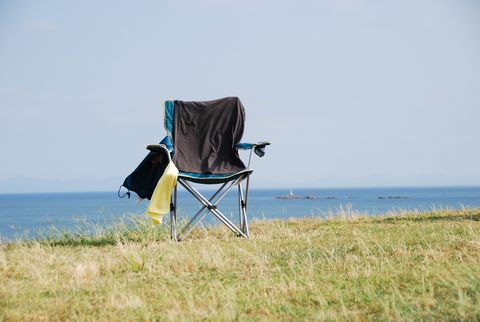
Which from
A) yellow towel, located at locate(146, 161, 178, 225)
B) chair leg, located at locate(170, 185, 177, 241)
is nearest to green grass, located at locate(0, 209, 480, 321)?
chair leg, located at locate(170, 185, 177, 241)

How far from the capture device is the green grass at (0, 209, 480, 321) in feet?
6.98

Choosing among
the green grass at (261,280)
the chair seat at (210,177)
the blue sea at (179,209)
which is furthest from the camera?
the blue sea at (179,209)

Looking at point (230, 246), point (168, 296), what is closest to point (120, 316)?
point (168, 296)

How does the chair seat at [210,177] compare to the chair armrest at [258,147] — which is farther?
the chair armrest at [258,147]

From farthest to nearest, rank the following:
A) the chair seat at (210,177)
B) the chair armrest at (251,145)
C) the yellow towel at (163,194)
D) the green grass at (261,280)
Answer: the chair armrest at (251,145) → the chair seat at (210,177) → the yellow towel at (163,194) → the green grass at (261,280)

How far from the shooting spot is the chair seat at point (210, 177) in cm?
420

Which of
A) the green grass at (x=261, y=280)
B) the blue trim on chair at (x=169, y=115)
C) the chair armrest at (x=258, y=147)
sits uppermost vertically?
the blue trim on chair at (x=169, y=115)

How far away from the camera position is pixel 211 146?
15.2 feet

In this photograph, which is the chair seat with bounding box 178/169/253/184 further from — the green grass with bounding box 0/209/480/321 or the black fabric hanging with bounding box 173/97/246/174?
the green grass with bounding box 0/209/480/321

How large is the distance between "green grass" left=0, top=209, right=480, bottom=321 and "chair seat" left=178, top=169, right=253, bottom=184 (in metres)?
0.44

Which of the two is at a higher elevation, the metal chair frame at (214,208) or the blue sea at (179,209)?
the metal chair frame at (214,208)

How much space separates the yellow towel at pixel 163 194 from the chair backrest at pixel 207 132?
0.37 meters

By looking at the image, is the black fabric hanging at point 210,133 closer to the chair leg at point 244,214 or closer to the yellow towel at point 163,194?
the chair leg at point 244,214

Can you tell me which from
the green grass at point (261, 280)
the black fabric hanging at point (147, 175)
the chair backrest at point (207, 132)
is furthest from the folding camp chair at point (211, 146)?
the green grass at point (261, 280)
